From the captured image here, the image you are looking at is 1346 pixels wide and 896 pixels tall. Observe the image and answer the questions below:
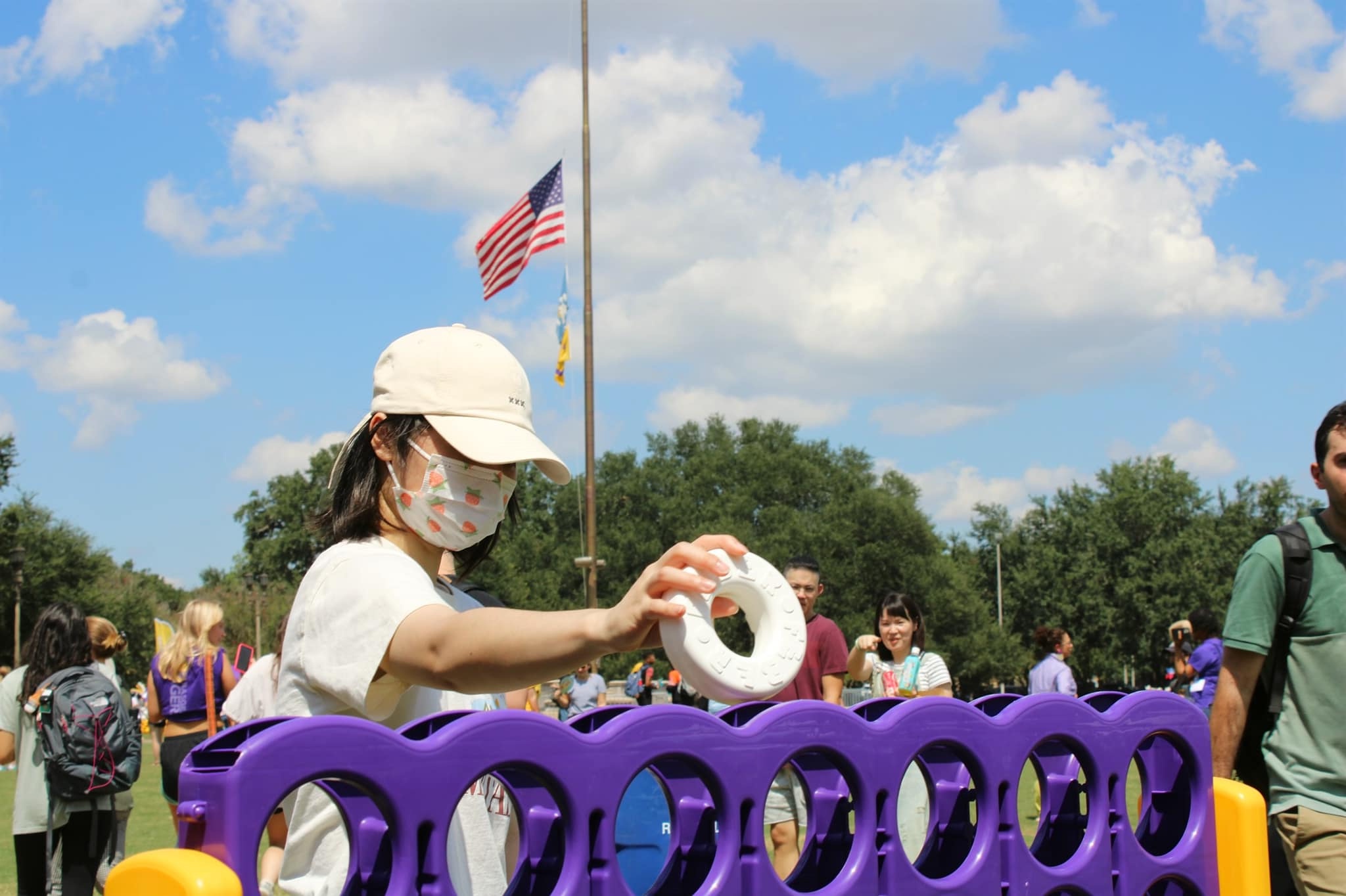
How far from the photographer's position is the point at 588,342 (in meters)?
21.5

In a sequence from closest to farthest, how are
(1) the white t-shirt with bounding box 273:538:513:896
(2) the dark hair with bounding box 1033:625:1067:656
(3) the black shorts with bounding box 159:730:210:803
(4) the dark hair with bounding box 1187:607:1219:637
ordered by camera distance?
(1) the white t-shirt with bounding box 273:538:513:896
(3) the black shorts with bounding box 159:730:210:803
(4) the dark hair with bounding box 1187:607:1219:637
(2) the dark hair with bounding box 1033:625:1067:656

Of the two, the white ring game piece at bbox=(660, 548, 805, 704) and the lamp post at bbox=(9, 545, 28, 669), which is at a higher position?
the lamp post at bbox=(9, 545, 28, 669)

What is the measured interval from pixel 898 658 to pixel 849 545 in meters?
53.5

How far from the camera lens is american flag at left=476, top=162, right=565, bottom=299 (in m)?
18.5

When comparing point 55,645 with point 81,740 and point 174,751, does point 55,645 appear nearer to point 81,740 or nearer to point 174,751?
point 81,740

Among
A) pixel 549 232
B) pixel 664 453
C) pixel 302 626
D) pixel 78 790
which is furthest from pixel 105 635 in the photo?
pixel 664 453

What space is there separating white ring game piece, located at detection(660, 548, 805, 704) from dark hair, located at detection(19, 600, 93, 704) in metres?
5.36

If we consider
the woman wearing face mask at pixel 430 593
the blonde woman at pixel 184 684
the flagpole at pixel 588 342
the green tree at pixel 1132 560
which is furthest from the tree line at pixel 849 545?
the woman wearing face mask at pixel 430 593

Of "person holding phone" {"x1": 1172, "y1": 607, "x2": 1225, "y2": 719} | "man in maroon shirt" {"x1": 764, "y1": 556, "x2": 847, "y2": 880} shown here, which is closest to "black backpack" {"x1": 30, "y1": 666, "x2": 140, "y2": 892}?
"man in maroon shirt" {"x1": 764, "y1": 556, "x2": 847, "y2": 880}

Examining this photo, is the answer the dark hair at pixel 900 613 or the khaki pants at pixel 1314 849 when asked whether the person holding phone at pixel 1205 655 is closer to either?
the dark hair at pixel 900 613

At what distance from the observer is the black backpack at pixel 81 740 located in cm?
607

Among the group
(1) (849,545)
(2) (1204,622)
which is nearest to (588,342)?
(2) (1204,622)

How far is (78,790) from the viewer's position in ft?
20.1

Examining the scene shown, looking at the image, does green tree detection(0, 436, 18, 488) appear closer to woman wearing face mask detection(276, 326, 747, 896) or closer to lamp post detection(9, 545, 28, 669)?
lamp post detection(9, 545, 28, 669)
